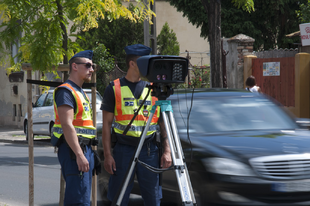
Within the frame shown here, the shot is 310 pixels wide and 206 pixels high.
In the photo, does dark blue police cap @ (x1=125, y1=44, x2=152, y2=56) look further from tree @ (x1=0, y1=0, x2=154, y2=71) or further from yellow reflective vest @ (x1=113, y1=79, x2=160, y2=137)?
tree @ (x1=0, y1=0, x2=154, y2=71)

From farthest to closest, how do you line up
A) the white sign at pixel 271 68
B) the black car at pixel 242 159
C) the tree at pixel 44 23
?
the white sign at pixel 271 68, the tree at pixel 44 23, the black car at pixel 242 159

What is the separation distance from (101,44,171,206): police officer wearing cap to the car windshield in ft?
4.16

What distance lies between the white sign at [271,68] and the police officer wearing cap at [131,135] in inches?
452

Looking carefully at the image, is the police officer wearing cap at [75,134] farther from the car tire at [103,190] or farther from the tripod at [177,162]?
the car tire at [103,190]

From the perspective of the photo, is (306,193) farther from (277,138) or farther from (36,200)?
(36,200)

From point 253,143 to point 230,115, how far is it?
0.84m

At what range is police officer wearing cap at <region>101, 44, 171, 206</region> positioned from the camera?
12.2 ft

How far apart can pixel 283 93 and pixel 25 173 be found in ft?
28.9

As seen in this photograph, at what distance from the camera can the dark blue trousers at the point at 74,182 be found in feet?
11.5

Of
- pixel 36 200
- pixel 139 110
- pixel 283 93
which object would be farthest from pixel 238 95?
pixel 283 93

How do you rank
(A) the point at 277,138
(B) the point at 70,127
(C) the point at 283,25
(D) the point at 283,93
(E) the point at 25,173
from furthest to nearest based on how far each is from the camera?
1. (C) the point at 283,25
2. (D) the point at 283,93
3. (E) the point at 25,173
4. (A) the point at 277,138
5. (B) the point at 70,127

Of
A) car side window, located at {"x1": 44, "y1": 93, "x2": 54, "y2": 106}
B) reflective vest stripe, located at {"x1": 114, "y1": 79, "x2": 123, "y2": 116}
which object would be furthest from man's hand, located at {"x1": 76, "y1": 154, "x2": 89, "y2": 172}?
car side window, located at {"x1": 44, "y1": 93, "x2": 54, "y2": 106}

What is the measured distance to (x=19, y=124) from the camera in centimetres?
2388

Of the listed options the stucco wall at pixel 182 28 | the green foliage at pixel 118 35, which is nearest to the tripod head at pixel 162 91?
the green foliage at pixel 118 35
